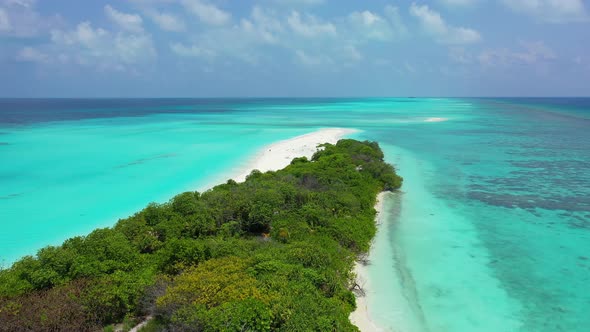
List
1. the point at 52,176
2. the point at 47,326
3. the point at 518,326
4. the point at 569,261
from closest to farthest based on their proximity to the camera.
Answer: the point at 47,326, the point at 518,326, the point at 569,261, the point at 52,176

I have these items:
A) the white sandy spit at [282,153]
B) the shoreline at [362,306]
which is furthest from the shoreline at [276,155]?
the shoreline at [362,306]

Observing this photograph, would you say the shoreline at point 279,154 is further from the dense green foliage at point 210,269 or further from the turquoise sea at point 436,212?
the dense green foliage at point 210,269

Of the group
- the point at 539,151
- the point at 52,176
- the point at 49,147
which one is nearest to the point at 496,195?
the point at 539,151

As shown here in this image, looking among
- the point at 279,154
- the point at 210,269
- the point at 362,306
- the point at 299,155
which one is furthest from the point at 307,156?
the point at 210,269

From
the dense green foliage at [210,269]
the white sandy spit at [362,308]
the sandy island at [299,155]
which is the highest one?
the dense green foliage at [210,269]

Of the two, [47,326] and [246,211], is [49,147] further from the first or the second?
[47,326]
